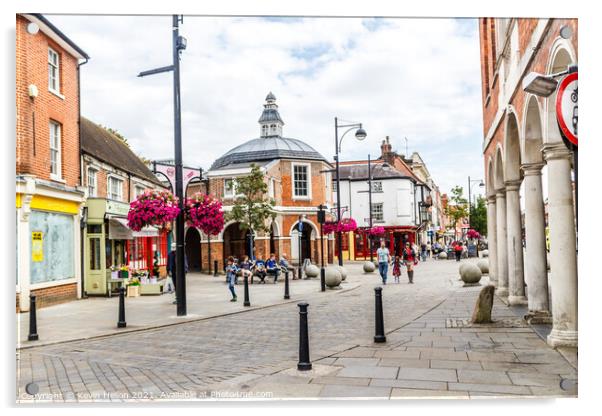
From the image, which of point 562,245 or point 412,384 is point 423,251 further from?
point 412,384

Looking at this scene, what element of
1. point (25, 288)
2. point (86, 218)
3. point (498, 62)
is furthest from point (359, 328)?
point (86, 218)

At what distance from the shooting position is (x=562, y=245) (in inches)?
256

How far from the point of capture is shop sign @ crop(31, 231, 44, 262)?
633 centimetres

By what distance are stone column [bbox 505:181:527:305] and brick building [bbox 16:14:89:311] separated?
28.1 feet

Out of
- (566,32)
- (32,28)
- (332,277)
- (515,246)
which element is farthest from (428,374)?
(332,277)

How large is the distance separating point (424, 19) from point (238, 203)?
62.7 ft

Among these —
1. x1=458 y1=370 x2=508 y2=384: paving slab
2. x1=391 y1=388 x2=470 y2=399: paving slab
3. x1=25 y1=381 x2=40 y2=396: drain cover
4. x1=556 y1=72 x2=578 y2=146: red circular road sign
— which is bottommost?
x1=391 y1=388 x2=470 y2=399: paving slab

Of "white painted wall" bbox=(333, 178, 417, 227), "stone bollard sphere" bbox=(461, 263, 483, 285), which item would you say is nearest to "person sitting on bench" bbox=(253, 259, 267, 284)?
"stone bollard sphere" bbox=(461, 263, 483, 285)

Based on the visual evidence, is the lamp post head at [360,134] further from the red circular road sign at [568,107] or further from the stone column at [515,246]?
the stone column at [515,246]

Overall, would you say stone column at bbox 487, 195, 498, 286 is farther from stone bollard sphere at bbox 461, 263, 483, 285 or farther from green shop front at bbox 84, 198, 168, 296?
green shop front at bbox 84, 198, 168, 296

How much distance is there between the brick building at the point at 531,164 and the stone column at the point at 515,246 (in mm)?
20

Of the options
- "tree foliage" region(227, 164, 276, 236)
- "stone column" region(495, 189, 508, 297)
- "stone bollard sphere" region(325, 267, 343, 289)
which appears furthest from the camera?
"tree foliage" region(227, 164, 276, 236)

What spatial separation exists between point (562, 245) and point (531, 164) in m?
2.59

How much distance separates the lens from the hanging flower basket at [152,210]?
1317cm
